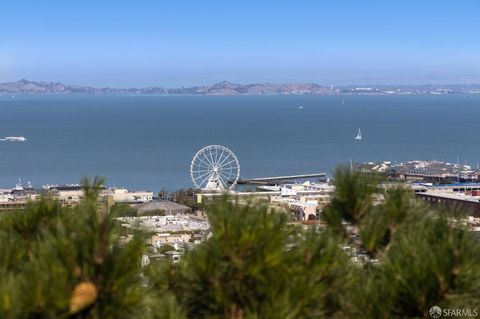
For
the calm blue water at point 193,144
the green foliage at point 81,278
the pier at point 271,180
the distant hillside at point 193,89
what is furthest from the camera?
the distant hillside at point 193,89

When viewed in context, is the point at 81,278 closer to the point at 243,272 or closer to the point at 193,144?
the point at 243,272

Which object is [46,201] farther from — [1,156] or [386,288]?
[1,156]

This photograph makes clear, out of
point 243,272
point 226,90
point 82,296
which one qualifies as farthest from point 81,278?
point 226,90

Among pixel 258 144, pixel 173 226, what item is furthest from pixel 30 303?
pixel 258 144

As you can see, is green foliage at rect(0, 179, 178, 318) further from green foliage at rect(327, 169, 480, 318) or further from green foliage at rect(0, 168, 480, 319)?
green foliage at rect(327, 169, 480, 318)

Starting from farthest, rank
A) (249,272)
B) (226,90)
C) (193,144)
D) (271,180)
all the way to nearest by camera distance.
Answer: (226,90) → (193,144) → (271,180) → (249,272)

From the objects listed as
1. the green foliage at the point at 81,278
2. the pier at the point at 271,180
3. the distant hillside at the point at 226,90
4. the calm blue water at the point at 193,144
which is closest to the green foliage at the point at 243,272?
the green foliage at the point at 81,278

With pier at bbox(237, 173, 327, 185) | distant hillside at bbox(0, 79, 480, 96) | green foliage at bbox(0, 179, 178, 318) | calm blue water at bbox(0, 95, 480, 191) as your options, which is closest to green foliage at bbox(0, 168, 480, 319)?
green foliage at bbox(0, 179, 178, 318)

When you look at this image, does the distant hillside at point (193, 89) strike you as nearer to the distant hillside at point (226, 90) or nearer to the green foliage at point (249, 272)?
the distant hillside at point (226, 90)

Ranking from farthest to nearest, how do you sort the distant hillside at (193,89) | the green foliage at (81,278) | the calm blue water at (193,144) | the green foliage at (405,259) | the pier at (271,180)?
the distant hillside at (193,89) < the calm blue water at (193,144) < the pier at (271,180) < the green foliage at (405,259) < the green foliage at (81,278)

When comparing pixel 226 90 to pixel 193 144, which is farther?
pixel 226 90
